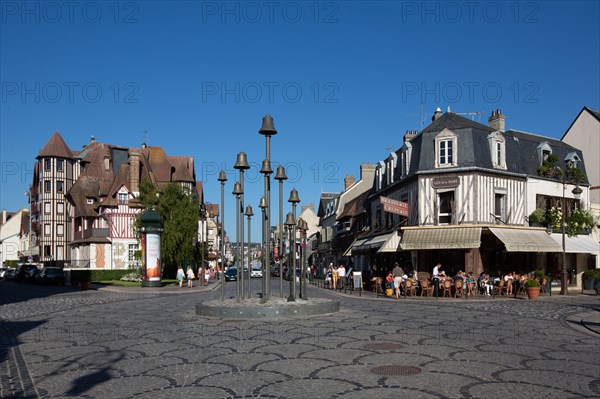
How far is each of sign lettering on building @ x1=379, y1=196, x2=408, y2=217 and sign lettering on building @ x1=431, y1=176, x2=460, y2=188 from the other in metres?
2.27

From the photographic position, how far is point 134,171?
59.8 m

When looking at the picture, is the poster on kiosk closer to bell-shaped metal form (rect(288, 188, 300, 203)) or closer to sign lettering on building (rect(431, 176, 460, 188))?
sign lettering on building (rect(431, 176, 460, 188))

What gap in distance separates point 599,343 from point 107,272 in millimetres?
45328

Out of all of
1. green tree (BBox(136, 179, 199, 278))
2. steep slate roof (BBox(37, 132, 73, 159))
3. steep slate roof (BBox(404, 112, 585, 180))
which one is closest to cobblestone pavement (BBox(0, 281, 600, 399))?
steep slate roof (BBox(404, 112, 585, 180))

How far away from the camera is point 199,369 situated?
9.01m

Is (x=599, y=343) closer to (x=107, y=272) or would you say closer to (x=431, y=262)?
(x=431, y=262)

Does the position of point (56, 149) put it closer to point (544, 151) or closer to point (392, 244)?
point (392, 244)

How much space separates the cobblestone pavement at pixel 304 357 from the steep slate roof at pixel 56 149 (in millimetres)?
54682

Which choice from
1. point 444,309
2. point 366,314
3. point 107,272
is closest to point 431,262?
point 444,309

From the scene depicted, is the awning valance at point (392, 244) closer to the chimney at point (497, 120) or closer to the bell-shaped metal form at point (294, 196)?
the chimney at point (497, 120)

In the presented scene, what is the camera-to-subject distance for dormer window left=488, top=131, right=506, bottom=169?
1233 inches

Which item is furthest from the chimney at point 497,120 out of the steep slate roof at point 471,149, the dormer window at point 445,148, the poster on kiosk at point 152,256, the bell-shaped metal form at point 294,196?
the poster on kiosk at point 152,256

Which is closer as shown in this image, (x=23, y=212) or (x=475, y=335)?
(x=475, y=335)

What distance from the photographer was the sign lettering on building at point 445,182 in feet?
99.6
